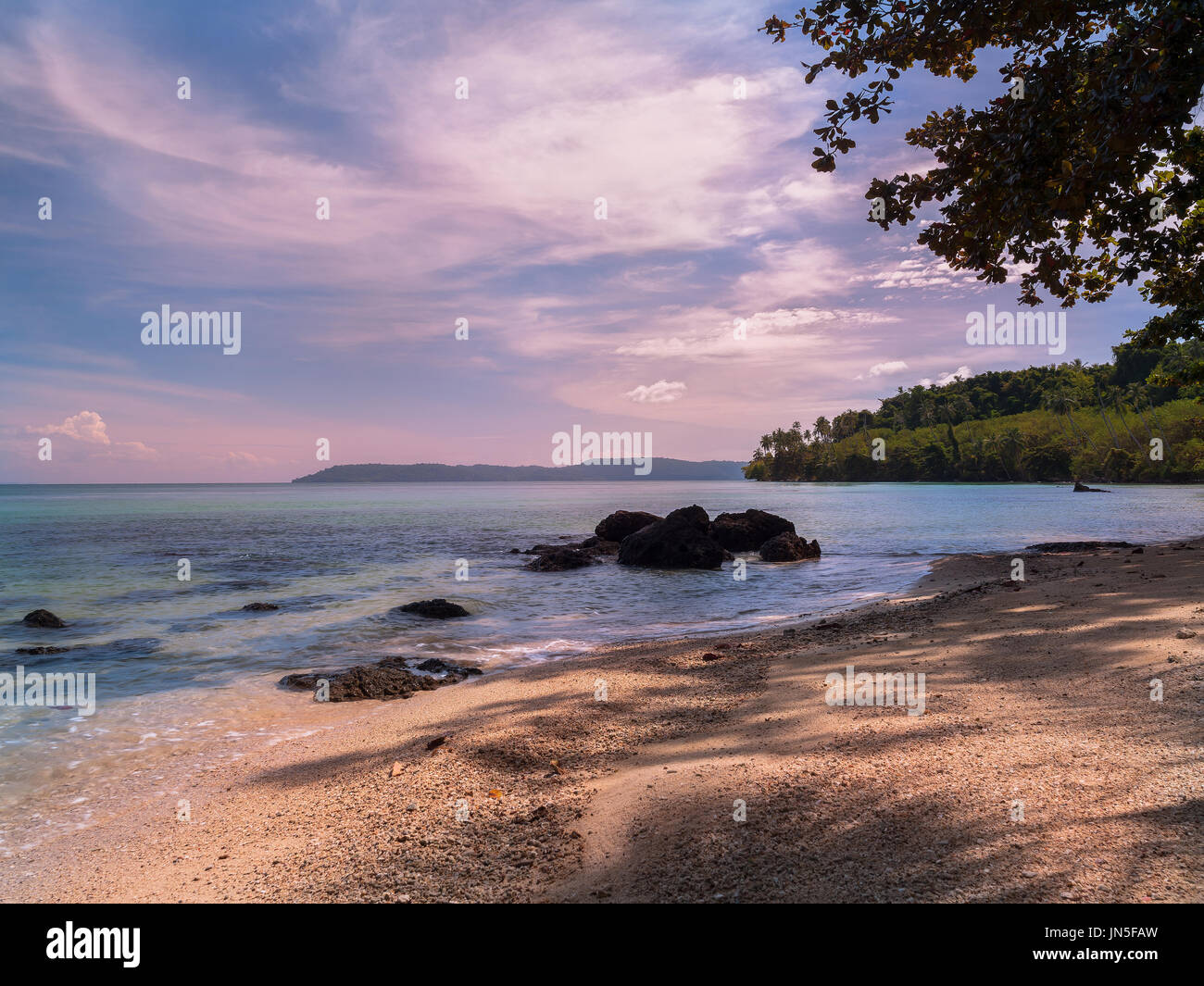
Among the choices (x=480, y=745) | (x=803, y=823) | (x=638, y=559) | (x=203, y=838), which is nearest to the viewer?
(x=803, y=823)

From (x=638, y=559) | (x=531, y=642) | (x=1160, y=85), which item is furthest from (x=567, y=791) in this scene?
(x=638, y=559)

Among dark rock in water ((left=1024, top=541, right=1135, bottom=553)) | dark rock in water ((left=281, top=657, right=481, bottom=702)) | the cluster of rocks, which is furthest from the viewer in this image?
the cluster of rocks

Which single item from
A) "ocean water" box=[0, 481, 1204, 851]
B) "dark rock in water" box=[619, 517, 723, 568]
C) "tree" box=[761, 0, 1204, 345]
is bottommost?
"ocean water" box=[0, 481, 1204, 851]

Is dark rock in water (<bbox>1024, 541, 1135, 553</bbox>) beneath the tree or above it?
beneath

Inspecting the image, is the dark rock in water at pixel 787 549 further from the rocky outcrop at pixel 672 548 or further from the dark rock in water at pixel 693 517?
the dark rock in water at pixel 693 517

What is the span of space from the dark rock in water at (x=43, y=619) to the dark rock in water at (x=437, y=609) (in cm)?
882

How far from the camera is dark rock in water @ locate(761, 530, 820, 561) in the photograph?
28.0m

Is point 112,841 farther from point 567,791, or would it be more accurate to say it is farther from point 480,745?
point 567,791

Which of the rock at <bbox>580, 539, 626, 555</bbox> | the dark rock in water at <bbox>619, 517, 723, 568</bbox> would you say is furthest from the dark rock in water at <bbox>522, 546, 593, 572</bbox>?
the rock at <bbox>580, 539, 626, 555</bbox>

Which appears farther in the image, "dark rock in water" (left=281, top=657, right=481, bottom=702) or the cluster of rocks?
the cluster of rocks

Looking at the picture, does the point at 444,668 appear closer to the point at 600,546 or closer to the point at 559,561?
the point at 559,561

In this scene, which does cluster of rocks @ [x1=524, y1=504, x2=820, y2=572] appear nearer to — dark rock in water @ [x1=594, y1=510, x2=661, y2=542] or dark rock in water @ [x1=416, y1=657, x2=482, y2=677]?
dark rock in water @ [x1=594, y1=510, x2=661, y2=542]
